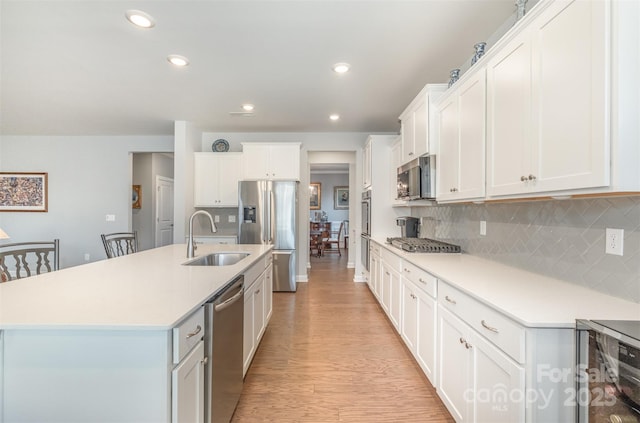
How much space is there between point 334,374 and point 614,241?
192 centimetres

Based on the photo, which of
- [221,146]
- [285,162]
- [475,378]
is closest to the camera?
[475,378]

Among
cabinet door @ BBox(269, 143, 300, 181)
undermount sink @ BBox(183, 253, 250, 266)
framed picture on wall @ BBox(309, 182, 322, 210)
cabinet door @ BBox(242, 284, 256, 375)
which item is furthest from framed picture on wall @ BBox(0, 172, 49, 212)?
framed picture on wall @ BBox(309, 182, 322, 210)

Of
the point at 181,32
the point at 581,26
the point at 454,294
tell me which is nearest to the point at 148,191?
the point at 181,32

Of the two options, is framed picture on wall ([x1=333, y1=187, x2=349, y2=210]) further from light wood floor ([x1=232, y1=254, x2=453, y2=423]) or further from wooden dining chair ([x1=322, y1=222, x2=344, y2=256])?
light wood floor ([x1=232, y1=254, x2=453, y2=423])

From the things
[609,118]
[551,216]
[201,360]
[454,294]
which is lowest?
[201,360]

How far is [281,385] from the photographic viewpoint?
2.14 meters

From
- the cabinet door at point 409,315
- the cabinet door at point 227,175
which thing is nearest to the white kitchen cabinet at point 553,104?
the cabinet door at point 409,315

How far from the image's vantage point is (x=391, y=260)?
3.09 m

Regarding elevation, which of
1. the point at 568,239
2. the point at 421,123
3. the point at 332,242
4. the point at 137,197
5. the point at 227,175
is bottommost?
the point at 332,242

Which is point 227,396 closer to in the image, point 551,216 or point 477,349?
point 477,349

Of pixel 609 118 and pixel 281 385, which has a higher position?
pixel 609 118

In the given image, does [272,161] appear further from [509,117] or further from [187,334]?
[187,334]

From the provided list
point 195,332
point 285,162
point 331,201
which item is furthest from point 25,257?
point 331,201

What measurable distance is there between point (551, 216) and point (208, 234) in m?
4.77
